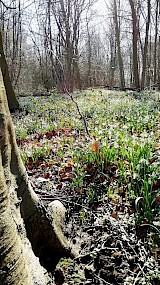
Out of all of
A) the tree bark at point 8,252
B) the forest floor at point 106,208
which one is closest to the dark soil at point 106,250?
the forest floor at point 106,208

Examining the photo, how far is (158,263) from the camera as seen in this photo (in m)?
1.59

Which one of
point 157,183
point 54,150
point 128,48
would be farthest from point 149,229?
point 128,48

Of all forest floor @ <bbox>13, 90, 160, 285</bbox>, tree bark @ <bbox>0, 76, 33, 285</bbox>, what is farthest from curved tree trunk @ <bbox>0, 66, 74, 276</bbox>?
tree bark @ <bbox>0, 76, 33, 285</bbox>

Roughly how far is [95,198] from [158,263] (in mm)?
821

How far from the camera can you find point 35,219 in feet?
5.23

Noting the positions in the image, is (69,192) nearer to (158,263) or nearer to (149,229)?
(149,229)

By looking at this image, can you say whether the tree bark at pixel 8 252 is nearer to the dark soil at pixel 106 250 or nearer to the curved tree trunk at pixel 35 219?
the curved tree trunk at pixel 35 219

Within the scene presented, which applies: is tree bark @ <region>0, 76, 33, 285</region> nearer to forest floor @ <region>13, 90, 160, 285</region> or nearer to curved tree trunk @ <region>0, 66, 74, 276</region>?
curved tree trunk @ <region>0, 66, 74, 276</region>

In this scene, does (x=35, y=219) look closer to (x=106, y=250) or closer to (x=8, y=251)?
(x=106, y=250)

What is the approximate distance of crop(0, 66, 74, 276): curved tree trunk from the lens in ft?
4.58

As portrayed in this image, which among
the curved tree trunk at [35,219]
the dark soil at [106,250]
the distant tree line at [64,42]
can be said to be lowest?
the dark soil at [106,250]

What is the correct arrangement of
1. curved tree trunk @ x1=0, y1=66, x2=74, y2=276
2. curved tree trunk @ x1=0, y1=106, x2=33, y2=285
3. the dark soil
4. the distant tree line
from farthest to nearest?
the distant tree line, the dark soil, curved tree trunk @ x1=0, y1=66, x2=74, y2=276, curved tree trunk @ x1=0, y1=106, x2=33, y2=285

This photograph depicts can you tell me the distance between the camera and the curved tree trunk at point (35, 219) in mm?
1397

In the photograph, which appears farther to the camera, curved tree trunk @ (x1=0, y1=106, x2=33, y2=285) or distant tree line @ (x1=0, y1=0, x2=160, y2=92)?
distant tree line @ (x1=0, y1=0, x2=160, y2=92)
